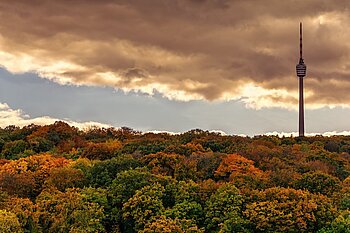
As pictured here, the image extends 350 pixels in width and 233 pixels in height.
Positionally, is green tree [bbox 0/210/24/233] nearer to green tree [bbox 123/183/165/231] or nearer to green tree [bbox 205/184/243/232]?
green tree [bbox 123/183/165/231]

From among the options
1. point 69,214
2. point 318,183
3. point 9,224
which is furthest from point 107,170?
point 318,183

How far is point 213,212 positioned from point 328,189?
1451 cm

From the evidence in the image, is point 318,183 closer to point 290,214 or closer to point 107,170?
point 290,214

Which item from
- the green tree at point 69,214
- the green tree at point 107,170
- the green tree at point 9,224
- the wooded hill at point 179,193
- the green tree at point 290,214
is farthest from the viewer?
the green tree at point 107,170

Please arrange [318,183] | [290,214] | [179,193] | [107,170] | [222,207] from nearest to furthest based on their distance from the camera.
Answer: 1. [290,214]
2. [222,207]
3. [179,193]
4. [318,183]
5. [107,170]

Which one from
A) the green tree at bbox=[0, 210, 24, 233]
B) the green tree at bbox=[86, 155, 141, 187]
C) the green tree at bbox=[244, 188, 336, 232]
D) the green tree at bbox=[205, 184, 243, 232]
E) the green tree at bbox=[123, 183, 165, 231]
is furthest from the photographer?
the green tree at bbox=[86, 155, 141, 187]

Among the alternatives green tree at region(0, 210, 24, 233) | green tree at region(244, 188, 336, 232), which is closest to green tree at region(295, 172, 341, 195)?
green tree at region(244, 188, 336, 232)

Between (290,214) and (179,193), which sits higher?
(179,193)

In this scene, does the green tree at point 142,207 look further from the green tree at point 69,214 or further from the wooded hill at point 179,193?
the green tree at point 69,214

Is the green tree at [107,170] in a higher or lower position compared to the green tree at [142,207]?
higher

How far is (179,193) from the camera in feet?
236

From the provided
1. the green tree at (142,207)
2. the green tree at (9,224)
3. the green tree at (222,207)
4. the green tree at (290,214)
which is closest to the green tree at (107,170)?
the green tree at (142,207)

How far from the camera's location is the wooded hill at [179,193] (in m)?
63.9

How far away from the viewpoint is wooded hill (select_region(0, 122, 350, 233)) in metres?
63.9
